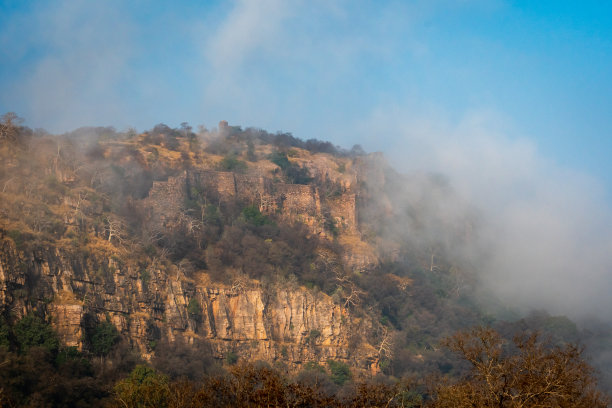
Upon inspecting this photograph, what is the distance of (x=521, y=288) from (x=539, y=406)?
2122 inches

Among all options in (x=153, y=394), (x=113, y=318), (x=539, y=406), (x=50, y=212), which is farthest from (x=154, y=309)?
(x=539, y=406)

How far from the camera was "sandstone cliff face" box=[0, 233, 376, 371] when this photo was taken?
119 ft

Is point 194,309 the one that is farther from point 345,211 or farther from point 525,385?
point 525,385

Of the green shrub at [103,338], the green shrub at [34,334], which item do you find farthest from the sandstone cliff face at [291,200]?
the green shrub at [34,334]

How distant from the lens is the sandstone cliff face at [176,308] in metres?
36.2

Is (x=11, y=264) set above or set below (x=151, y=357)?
above

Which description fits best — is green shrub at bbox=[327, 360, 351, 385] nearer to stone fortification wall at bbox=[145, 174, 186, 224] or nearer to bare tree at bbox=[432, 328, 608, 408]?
stone fortification wall at bbox=[145, 174, 186, 224]

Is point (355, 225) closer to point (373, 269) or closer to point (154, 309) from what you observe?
point (373, 269)

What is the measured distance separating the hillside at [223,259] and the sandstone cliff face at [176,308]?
0.28 feet

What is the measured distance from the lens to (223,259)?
4850 centimetres

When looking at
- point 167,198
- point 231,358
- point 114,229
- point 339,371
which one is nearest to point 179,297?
point 231,358

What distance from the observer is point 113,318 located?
38.9 metres

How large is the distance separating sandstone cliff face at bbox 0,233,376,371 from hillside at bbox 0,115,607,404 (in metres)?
0.09

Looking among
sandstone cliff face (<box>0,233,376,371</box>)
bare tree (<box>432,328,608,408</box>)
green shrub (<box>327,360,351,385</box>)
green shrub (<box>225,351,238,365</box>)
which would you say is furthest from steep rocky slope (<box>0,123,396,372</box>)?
bare tree (<box>432,328,608,408</box>)
